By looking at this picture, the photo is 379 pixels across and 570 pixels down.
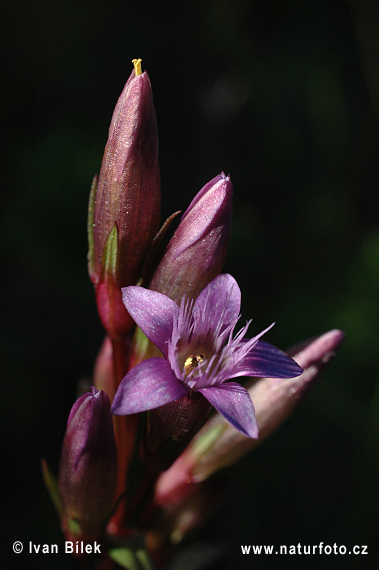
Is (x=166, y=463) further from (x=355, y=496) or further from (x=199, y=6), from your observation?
(x=199, y=6)

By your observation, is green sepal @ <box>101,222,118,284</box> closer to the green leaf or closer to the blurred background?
the green leaf

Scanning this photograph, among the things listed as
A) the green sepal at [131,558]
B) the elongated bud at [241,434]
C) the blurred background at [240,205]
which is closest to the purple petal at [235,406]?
the elongated bud at [241,434]

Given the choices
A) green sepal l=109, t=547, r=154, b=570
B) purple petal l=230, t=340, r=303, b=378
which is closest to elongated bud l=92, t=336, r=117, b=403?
green sepal l=109, t=547, r=154, b=570

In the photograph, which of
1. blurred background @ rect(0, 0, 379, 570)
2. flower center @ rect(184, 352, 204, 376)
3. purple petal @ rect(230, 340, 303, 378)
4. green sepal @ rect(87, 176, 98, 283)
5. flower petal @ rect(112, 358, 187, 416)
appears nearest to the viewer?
flower petal @ rect(112, 358, 187, 416)

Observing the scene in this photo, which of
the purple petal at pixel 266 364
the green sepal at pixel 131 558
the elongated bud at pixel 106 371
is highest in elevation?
the purple petal at pixel 266 364

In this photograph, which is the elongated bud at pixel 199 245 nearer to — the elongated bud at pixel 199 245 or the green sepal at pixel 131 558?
the elongated bud at pixel 199 245

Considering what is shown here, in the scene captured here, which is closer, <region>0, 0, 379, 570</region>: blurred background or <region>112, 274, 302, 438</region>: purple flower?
<region>112, 274, 302, 438</region>: purple flower

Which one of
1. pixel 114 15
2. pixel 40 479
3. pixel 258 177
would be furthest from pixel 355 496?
pixel 114 15
